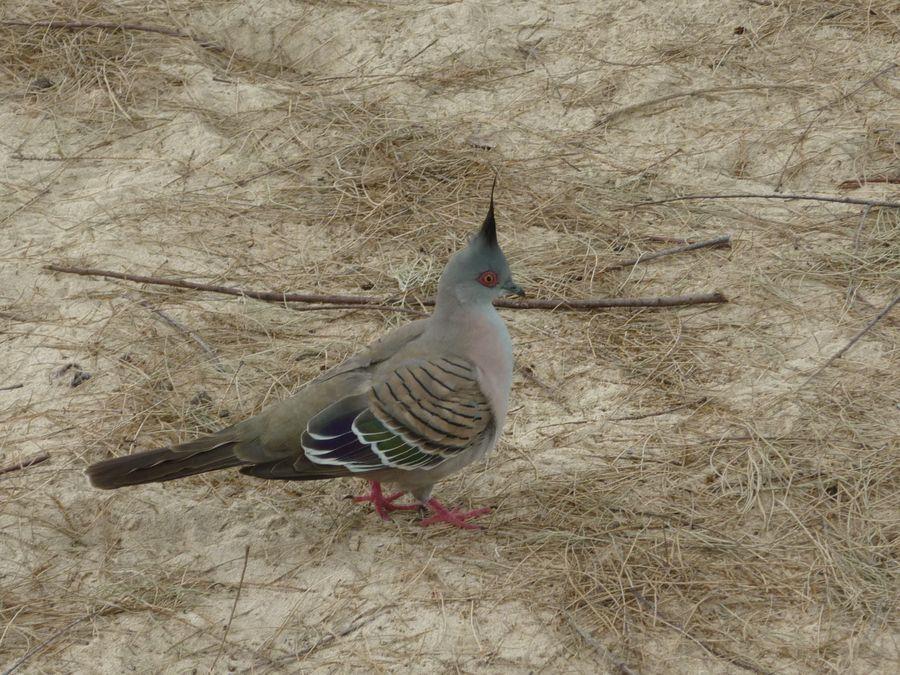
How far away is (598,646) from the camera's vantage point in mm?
3105

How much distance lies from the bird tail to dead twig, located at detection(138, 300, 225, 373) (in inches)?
37.7

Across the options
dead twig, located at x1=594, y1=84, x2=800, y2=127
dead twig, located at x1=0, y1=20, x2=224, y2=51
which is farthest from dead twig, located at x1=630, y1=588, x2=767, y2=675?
A: dead twig, located at x1=0, y1=20, x2=224, y2=51

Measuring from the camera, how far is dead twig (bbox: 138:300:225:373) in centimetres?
455

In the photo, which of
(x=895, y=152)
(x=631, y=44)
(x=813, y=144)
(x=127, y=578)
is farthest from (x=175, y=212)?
(x=895, y=152)

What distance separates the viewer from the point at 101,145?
19.9 feet

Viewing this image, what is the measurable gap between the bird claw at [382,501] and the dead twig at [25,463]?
1.20m

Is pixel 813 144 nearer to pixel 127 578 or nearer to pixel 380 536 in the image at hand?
pixel 380 536

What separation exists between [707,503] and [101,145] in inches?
163

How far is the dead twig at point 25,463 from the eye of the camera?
3986 mm

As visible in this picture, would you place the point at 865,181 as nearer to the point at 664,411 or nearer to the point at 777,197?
the point at 777,197

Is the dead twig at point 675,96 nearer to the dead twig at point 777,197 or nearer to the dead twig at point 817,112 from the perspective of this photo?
the dead twig at point 817,112

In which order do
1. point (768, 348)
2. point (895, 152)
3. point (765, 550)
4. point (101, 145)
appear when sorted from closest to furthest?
point (765, 550) < point (768, 348) < point (895, 152) < point (101, 145)

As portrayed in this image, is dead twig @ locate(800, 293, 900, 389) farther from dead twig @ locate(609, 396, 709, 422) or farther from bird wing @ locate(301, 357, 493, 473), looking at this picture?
bird wing @ locate(301, 357, 493, 473)

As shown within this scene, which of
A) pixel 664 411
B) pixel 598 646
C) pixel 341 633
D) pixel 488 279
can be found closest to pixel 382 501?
pixel 341 633
